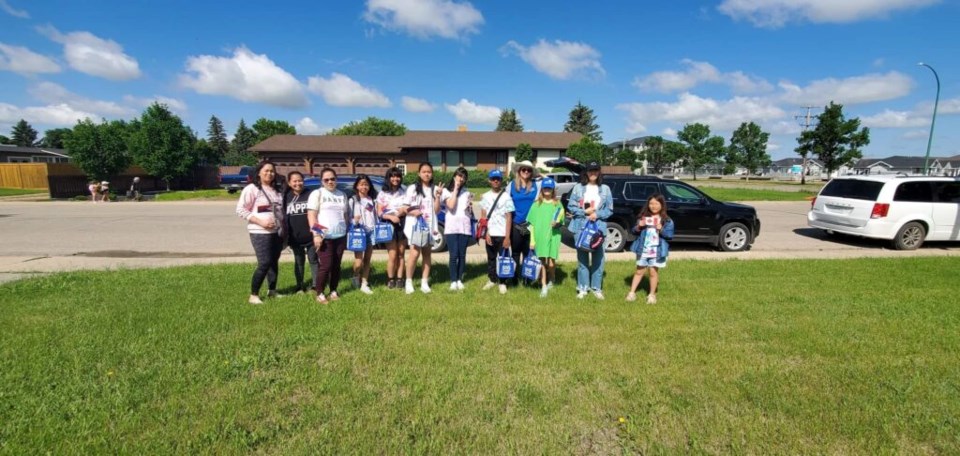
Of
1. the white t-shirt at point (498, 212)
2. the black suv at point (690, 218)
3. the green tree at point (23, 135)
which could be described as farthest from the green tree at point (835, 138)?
the green tree at point (23, 135)

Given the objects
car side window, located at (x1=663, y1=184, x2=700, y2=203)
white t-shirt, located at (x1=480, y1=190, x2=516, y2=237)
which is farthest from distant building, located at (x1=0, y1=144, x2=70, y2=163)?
car side window, located at (x1=663, y1=184, x2=700, y2=203)

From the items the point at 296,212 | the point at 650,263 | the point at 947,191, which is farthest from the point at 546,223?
the point at 947,191

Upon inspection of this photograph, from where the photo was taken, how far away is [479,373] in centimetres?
354

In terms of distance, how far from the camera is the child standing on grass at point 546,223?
555 cm

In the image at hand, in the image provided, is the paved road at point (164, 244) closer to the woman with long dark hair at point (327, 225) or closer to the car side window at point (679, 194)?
the car side window at point (679, 194)

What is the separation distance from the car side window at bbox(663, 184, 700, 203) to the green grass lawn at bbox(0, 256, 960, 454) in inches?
159

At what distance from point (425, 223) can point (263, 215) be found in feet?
6.41

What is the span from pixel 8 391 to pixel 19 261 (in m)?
7.20

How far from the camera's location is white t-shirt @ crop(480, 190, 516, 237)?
577cm

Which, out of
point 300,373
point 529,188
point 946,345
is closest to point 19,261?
point 300,373

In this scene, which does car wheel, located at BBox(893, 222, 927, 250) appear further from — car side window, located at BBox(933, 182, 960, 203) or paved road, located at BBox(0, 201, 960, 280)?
car side window, located at BBox(933, 182, 960, 203)

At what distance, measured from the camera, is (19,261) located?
8133 millimetres

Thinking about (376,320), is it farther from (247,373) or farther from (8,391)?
(8,391)

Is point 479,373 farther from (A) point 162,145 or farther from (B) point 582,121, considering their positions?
(B) point 582,121
